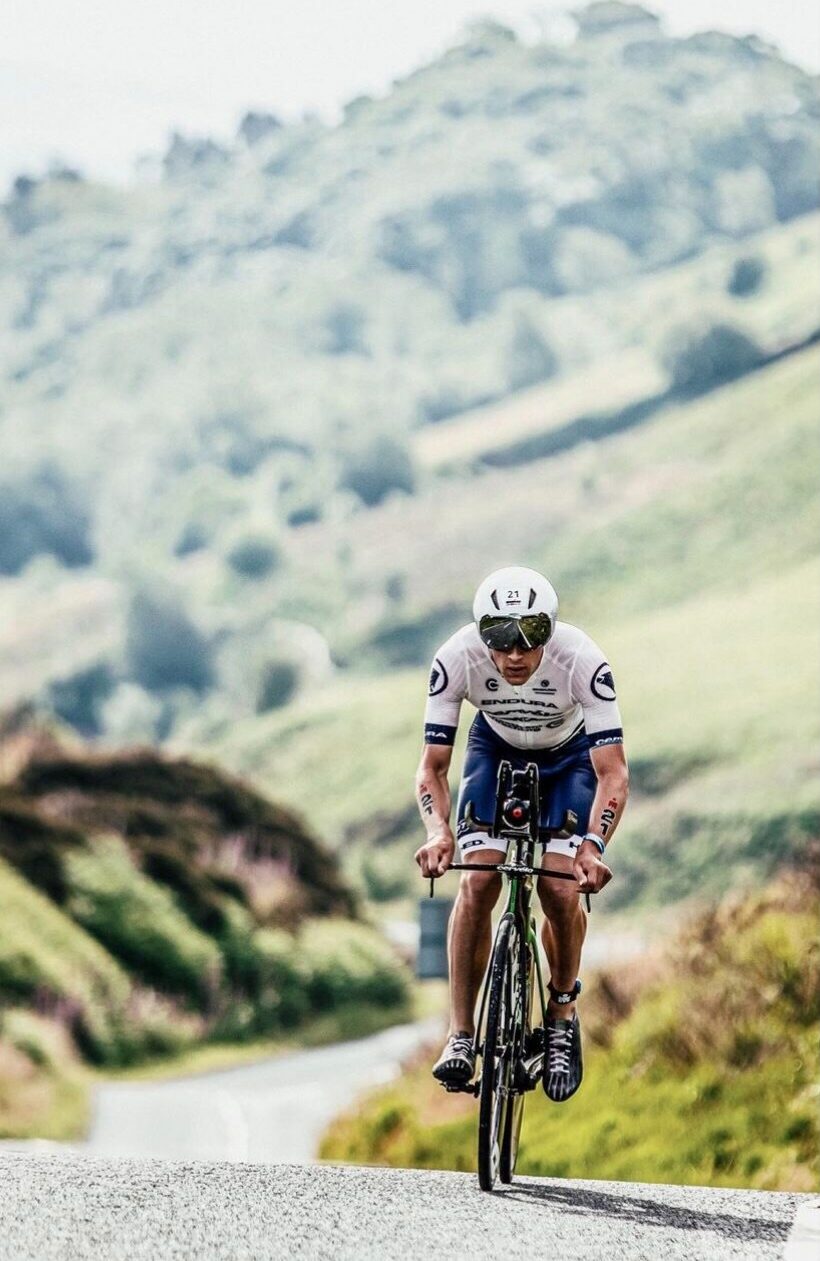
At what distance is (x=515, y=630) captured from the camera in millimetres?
8289

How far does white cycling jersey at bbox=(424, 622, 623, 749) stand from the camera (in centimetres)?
859

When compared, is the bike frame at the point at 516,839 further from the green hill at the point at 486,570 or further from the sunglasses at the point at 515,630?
the green hill at the point at 486,570

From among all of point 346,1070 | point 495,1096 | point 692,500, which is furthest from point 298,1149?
point 692,500

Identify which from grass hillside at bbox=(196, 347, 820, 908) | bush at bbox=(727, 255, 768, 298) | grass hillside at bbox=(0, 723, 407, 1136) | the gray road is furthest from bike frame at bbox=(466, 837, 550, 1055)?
bush at bbox=(727, 255, 768, 298)

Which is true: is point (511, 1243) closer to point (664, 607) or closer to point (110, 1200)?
point (110, 1200)

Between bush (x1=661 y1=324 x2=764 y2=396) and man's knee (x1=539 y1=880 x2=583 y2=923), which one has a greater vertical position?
bush (x1=661 y1=324 x2=764 y2=396)

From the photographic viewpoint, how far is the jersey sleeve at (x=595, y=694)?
8.58m

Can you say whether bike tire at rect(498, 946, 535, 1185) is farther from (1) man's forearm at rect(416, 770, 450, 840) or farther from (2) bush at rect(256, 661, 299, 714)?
(2) bush at rect(256, 661, 299, 714)

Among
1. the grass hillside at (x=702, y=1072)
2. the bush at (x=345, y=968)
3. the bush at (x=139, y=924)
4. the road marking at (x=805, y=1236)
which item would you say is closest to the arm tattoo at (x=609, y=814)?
the road marking at (x=805, y=1236)

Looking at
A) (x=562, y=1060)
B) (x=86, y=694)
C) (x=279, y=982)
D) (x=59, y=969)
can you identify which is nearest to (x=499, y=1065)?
(x=562, y=1060)

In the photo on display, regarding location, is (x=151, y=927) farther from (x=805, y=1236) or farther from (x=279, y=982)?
(x=805, y=1236)

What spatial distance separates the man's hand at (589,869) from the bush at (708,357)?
494 feet

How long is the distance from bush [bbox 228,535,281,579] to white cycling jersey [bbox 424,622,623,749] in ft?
502

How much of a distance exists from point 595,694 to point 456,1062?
1.50 metres
